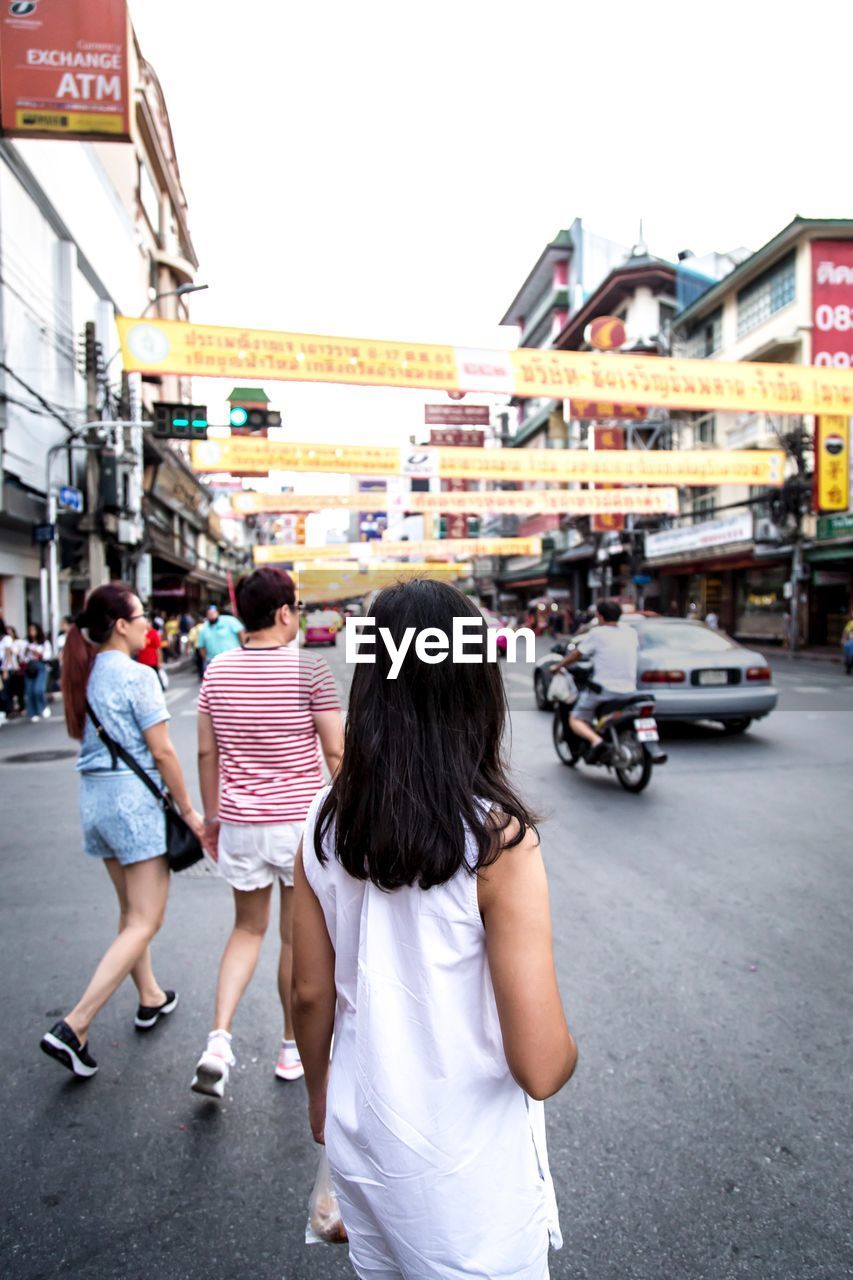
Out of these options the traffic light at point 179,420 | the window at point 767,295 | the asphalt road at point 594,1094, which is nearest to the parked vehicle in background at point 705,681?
the asphalt road at point 594,1094

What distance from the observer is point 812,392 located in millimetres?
11359

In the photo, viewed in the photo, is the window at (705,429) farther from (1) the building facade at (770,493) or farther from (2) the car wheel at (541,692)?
(2) the car wheel at (541,692)

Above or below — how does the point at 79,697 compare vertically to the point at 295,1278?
above

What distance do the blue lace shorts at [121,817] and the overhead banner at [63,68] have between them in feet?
25.7

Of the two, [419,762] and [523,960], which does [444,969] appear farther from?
[419,762]

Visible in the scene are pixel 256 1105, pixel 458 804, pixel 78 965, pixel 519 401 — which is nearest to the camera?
pixel 458 804

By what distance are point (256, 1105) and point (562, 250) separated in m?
52.4

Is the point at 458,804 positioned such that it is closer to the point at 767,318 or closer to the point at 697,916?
the point at 697,916

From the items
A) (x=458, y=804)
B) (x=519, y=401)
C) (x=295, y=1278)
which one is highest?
(x=519, y=401)

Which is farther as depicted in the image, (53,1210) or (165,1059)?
(165,1059)

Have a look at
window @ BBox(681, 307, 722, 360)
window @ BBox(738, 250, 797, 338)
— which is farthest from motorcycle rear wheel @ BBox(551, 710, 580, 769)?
window @ BBox(681, 307, 722, 360)

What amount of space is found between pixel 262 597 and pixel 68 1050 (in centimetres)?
170

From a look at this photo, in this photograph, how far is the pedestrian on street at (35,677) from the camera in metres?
12.4

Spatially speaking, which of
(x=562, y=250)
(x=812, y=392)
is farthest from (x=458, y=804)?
(x=562, y=250)
